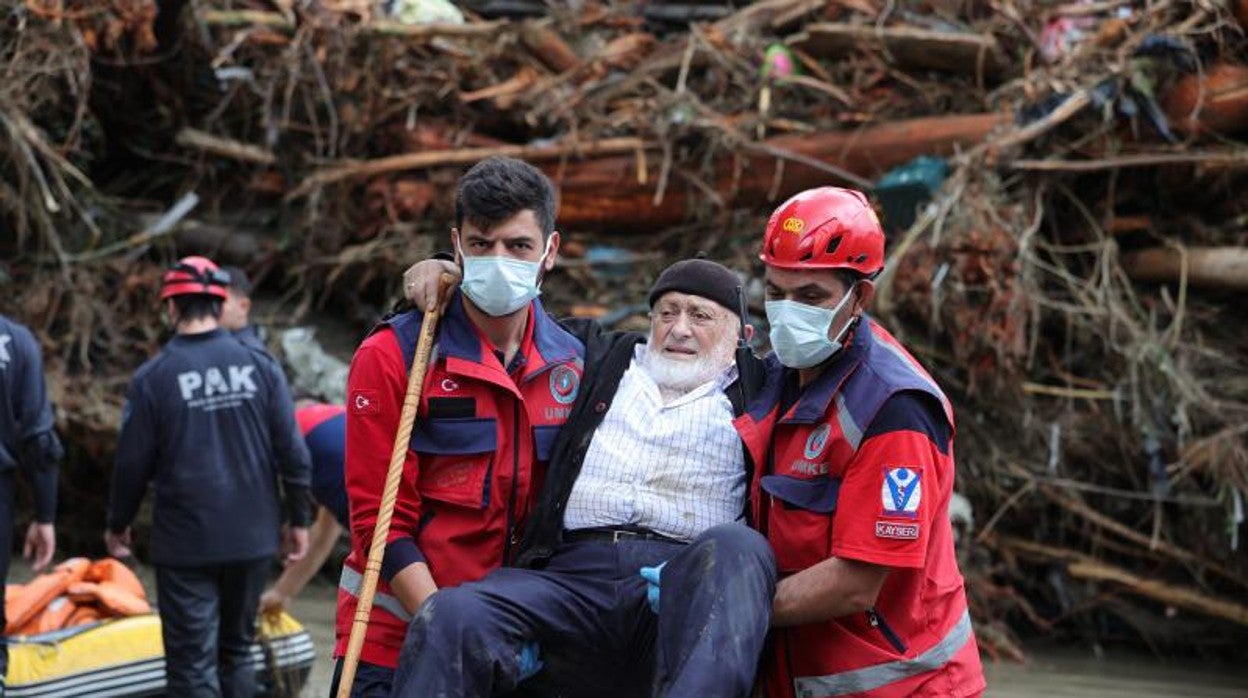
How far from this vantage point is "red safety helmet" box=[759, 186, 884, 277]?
160 inches

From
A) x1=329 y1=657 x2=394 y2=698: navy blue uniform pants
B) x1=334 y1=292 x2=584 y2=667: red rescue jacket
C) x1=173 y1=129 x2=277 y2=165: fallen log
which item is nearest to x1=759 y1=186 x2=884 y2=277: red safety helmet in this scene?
x1=334 y1=292 x2=584 y2=667: red rescue jacket

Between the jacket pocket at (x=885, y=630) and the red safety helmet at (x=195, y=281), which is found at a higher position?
the red safety helmet at (x=195, y=281)

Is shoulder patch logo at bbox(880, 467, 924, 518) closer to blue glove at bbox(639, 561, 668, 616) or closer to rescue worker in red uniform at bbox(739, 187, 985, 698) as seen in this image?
rescue worker in red uniform at bbox(739, 187, 985, 698)

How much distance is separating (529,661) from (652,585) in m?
0.35

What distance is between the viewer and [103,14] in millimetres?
10797

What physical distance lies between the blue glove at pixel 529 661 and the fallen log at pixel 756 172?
256 inches

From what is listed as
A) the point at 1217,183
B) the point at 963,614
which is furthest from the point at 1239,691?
the point at 963,614

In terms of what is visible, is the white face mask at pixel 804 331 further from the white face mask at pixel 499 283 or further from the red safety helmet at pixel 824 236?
the white face mask at pixel 499 283

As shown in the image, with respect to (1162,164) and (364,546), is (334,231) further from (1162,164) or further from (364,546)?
(364,546)

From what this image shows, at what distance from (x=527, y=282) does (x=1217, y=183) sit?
6.79 meters

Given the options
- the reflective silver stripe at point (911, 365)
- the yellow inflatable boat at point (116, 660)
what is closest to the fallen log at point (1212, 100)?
the yellow inflatable boat at point (116, 660)

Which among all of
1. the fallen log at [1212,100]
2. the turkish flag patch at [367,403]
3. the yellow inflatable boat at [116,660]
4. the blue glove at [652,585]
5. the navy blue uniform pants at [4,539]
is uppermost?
the fallen log at [1212,100]

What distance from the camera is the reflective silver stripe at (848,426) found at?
393 cm

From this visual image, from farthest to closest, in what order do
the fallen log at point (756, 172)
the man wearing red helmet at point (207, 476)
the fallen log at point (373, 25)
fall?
the fallen log at point (373, 25) < the fallen log at point (756, 172) < the man wearing red helmet at point (207, 476)
